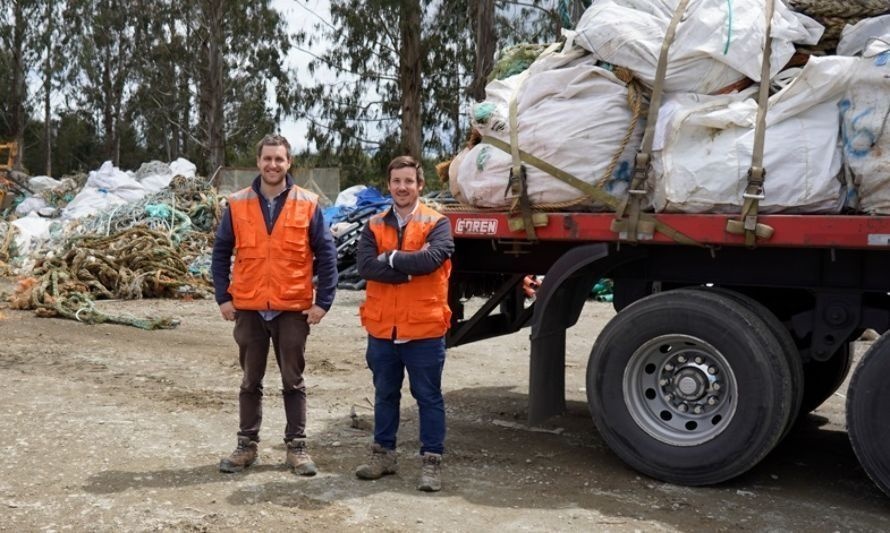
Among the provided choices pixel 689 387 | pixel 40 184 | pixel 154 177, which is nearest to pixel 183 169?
pixel 154 177

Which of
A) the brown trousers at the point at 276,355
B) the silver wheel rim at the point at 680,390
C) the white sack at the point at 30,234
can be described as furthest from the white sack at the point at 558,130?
the white sack at the point at 30,234

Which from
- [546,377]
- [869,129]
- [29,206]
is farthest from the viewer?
[29,206]

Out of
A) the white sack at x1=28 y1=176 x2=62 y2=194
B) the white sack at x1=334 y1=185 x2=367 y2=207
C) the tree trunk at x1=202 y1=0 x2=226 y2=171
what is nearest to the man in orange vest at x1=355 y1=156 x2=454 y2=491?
the white sack at x1=334 y1=185 x2=367 y2=207

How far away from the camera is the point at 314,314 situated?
16.7 ft

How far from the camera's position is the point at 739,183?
475 centimetres

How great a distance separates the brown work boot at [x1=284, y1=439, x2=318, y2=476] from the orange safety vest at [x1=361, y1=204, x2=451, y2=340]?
69 cm

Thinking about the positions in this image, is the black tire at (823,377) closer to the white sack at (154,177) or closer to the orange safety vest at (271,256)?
the orange safety vest at (271,256)

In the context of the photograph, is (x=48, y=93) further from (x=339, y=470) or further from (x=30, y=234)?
(x=339, y=470)

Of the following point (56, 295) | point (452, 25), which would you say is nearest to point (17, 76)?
point (452, 25)

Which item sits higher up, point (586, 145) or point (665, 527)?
point (586, 145)

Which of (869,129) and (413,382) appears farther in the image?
(413,382)

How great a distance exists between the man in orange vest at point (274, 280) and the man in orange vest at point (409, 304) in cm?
29

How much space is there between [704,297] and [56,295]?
8.42 meters

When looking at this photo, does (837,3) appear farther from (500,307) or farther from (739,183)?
(500,307)
